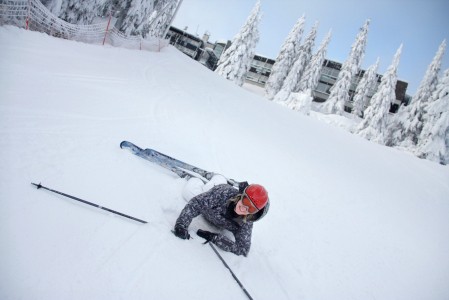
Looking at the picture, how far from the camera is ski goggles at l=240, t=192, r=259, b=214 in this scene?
3.19 metres

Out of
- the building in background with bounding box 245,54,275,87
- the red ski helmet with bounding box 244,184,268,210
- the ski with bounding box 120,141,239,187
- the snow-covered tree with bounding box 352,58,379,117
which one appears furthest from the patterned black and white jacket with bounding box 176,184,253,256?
the building in background with bounding box 245,54,275,87

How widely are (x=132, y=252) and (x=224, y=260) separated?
116 cm

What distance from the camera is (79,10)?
44.7ft

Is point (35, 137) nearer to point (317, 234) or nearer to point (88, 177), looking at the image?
point (88, 177)

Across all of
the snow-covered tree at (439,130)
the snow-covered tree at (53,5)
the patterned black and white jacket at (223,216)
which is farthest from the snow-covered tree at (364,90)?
the patterned black and white jacket at (223,216)

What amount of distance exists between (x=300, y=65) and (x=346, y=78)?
711 centimetres

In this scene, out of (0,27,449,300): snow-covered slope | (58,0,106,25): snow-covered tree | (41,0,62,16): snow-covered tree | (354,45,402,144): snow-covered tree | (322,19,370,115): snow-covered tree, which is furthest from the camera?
(322,19,370,115): snow-covered tree

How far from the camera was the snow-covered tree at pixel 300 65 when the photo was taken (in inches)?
1629

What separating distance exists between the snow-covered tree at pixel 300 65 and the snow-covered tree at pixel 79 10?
2915 centimetres

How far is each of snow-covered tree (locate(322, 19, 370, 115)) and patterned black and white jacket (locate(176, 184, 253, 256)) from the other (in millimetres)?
40372

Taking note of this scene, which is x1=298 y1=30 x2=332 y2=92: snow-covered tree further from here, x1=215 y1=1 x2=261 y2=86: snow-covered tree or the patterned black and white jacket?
the patterned black and white jacket

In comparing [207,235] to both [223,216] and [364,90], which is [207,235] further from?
[364,90]

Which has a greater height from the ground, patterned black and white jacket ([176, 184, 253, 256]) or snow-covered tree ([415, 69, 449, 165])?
snow-covered tree ([415, 69, 449, 165])

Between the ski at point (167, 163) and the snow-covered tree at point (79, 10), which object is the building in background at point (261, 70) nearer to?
the snow-covered tree at point (79, 10)
